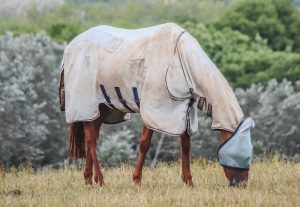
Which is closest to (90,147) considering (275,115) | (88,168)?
(88,168)

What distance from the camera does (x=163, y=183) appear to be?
35.3ft

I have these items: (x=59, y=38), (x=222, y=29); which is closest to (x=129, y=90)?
(x=59, y=38)

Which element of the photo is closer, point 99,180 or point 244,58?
point 99,180

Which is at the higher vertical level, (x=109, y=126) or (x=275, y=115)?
(x=275, y=115)

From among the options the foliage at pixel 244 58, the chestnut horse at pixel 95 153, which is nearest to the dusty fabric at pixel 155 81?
the chestnut horse at pixel 95 153

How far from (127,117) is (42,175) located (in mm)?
1452

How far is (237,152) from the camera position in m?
9.75

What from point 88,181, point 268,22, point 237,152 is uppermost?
point 268,22

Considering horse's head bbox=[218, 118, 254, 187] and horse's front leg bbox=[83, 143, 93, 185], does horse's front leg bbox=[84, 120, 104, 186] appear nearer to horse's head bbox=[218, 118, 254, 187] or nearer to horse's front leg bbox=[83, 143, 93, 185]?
horse's front leg bbox=[83, 143, 93, 185]

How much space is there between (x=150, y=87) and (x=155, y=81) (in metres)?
0.09

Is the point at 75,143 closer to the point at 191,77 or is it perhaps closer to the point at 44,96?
the point at 191,77

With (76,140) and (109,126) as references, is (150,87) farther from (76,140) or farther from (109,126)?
(109,126)

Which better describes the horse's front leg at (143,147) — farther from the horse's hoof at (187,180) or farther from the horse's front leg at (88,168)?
the horse's front leg at (88,168)

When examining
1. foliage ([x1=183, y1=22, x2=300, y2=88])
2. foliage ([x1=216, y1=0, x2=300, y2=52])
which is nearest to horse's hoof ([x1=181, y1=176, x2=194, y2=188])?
foliage ([x1=183, y1=22, x2=300, y2=88])
